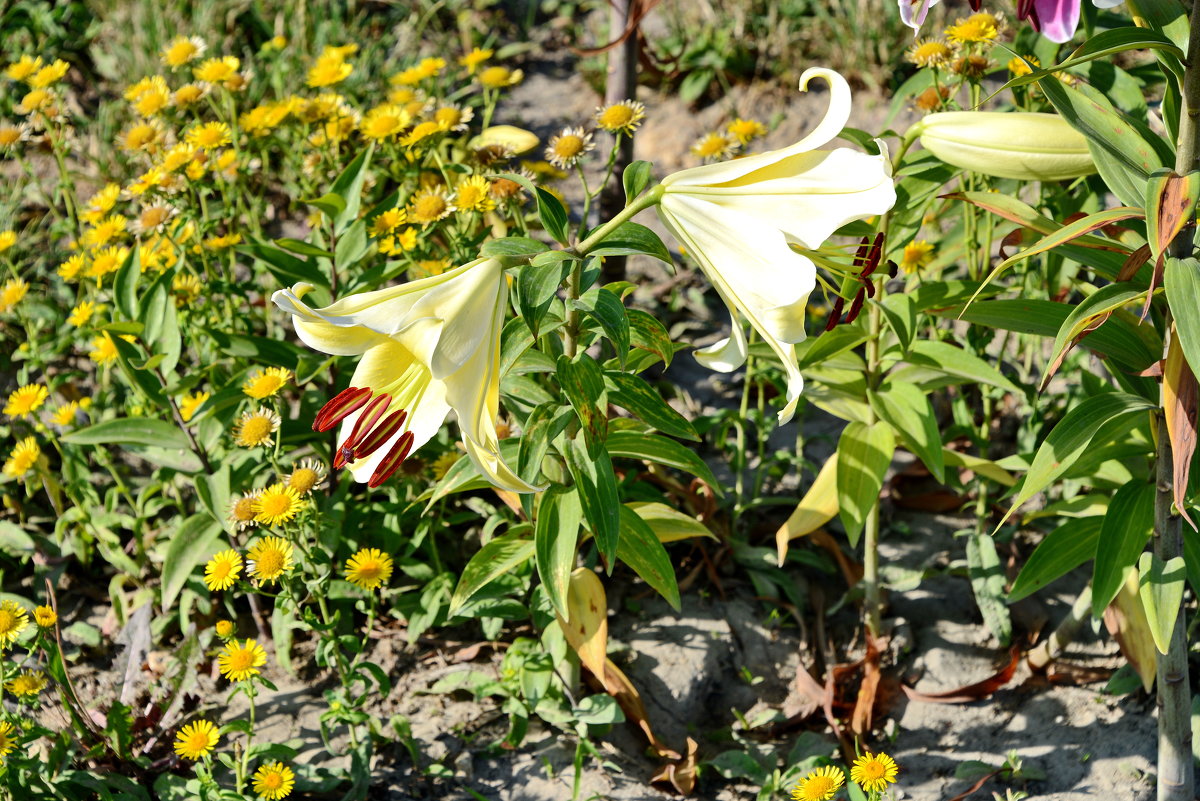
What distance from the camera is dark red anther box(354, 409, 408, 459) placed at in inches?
61.2

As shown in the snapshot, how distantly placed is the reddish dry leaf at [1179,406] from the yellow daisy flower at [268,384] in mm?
1635

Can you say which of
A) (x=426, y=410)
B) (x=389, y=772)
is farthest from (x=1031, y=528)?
(x=426, y=410)

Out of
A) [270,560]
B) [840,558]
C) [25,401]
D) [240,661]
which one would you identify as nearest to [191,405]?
[25,401]

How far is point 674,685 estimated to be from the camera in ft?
8.31

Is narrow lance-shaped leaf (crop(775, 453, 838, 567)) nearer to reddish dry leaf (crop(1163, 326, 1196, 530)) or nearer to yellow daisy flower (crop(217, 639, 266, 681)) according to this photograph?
reddish dry leaf (crop(1163, 326, 1196, 530))

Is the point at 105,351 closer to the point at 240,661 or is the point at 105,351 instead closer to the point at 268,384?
the point at 268,384

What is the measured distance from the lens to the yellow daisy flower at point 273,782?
2.04 meters

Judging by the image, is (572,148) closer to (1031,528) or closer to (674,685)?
(674,685)

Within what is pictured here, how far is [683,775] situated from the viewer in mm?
2367

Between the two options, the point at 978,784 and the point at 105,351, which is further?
the point at 105,351

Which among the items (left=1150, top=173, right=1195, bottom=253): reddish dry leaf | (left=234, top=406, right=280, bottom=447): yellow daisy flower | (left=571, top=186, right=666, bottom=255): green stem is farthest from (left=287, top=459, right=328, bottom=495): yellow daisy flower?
(left=1150, top=173, right=1195, bottom=253): reddish dry leaf

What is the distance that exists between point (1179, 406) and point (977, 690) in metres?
1.05

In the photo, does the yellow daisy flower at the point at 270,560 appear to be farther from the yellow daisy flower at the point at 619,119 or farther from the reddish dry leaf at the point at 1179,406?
the reddish dry leaf at the point at 1179,406

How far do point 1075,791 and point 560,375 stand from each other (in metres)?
1.43
